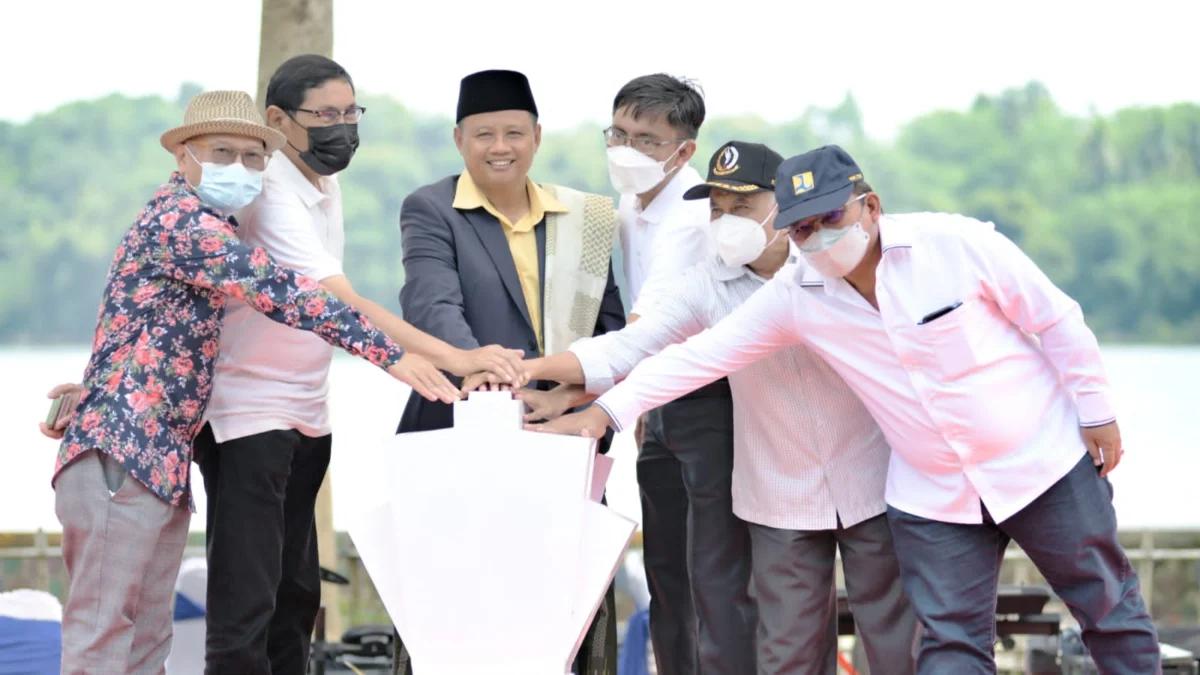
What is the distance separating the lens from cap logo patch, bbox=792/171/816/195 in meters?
2.89

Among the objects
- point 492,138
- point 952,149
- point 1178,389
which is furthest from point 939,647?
point 952,149

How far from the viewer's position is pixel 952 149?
57.6 ft

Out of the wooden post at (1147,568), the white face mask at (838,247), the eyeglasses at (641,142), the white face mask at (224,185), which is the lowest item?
the wooden post at (1147,568)

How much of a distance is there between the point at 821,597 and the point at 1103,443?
0.77 meters

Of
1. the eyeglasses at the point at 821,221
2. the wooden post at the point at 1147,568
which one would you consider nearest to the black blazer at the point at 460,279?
the eyeglasses at the point at 821,221

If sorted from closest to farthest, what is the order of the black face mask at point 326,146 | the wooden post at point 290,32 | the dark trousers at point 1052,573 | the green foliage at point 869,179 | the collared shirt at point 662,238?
the dark trousers at point 1052,573
the black face mask at point 326,146
the collared shirt at point 662,238
the wooden post at point 290,32
the green foliage at point 869,179

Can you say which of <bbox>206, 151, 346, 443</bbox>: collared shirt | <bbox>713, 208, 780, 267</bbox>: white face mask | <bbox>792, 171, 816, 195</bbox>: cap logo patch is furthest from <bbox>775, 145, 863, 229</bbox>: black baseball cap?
<bbox>206, 151, 346, 443</bbox>: collared shirt

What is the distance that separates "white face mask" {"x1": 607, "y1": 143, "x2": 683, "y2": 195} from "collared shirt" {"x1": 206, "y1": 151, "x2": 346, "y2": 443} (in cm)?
84

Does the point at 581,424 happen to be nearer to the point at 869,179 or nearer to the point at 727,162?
the point at 727,162

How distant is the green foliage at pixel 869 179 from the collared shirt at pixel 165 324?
A: 9005mm

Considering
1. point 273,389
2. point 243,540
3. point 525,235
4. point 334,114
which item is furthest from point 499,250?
point 243,540

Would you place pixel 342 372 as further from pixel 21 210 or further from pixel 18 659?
pixel 18 659

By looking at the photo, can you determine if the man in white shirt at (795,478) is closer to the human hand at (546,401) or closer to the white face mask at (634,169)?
the human hand at (546,401)

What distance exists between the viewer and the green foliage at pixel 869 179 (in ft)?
46.4
